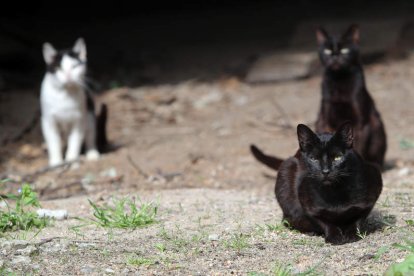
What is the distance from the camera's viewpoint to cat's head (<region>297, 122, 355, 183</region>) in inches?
157

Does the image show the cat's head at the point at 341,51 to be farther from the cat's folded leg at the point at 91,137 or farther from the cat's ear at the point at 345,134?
the cat's folded leg at the point at 91,137

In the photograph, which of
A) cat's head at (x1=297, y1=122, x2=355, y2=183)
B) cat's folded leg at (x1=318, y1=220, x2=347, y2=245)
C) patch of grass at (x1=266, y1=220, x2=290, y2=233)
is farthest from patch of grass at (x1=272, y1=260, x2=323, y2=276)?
patch of grass at (x1=266, y1=220, x2=290, y2=233)

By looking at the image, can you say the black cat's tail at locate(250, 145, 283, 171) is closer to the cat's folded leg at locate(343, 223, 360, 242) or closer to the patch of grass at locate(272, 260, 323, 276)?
the cat's folded leg at locate(343, 223, 360, 242)

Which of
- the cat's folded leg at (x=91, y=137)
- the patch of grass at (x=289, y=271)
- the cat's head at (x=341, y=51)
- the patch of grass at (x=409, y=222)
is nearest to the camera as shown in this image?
the patch of grass at (x=289, y=271)

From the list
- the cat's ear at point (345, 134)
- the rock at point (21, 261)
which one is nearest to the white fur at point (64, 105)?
the rock at point (21, 261)

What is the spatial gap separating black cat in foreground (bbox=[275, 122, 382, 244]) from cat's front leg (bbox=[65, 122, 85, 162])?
402cm

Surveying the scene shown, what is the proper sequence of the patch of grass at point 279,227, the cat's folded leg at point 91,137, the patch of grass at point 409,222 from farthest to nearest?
the cat's folded leg at point 91,137, the patch of grass at point 279,227, the patch of grass at point 409,222

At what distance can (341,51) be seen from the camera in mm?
6281

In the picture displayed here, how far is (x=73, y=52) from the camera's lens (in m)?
7.86

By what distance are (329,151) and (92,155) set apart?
4402 millimetres

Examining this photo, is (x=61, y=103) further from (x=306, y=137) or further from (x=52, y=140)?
(x=306, y=137)

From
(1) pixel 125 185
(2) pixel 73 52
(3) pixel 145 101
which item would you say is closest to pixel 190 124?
(3) pixel 145 101

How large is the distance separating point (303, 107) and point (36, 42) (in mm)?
3757

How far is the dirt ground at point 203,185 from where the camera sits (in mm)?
3941
